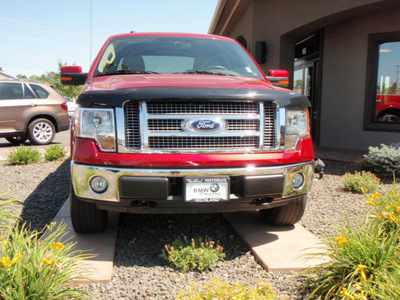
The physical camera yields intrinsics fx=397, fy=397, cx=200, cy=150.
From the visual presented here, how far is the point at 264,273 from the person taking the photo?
2.96m

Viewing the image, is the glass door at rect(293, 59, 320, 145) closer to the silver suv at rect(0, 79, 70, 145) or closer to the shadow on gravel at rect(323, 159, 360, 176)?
the shadow on gravel at rect(323, 159, 360, 176)

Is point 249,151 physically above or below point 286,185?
above

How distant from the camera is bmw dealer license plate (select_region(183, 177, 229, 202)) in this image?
291 cm

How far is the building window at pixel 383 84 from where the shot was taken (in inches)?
350

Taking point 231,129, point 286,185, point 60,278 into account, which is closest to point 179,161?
point 231,129

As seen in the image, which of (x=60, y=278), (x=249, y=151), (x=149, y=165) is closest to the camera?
(x=60, y=278)

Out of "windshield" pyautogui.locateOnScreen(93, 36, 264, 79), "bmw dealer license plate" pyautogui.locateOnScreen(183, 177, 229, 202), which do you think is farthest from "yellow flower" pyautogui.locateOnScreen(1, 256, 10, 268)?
"windshield" pyautogui.locateOnScreen(93, 36, 264, 79)

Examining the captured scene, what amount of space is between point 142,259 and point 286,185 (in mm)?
1303

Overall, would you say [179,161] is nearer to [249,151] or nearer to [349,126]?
[249,151]

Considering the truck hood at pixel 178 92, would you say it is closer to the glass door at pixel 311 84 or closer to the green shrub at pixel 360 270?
the green shrub at pixel 360 270

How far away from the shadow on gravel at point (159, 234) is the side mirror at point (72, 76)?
1.67m

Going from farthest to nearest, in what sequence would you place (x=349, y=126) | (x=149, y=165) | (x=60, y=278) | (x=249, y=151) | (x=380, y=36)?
(x=349, y=126)
(x=380, y=36)
(x=249, y=151)
(x=149, y=165)
(x=60, y=278)

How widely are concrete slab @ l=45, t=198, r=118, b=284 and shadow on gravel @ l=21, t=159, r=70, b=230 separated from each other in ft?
0.77

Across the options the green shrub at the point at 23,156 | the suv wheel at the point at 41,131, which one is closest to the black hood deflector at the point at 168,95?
the green shrub at the point at 23,156
